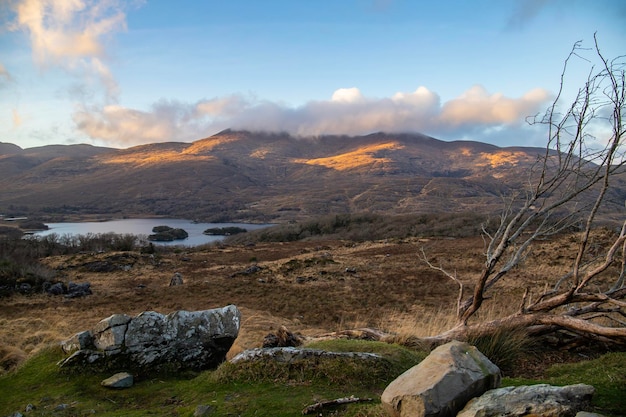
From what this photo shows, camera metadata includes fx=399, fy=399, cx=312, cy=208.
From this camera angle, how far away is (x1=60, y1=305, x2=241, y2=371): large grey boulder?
7.19 metres

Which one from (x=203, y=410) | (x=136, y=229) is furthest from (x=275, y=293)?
(x=136, y=229)

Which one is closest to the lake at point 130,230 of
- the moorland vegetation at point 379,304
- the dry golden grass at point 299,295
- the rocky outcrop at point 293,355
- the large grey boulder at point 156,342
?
the moorland vegetation at point 379,304

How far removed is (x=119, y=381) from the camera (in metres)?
6.54

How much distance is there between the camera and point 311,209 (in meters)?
144

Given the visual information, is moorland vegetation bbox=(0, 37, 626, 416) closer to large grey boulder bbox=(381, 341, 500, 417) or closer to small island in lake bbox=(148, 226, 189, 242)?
large grey boulder bbox=(381, 341, 500, 417)

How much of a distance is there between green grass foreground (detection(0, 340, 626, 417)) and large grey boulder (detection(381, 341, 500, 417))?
35 cm

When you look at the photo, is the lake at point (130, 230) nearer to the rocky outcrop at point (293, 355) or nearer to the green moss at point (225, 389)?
the green moss at point (225, 389)

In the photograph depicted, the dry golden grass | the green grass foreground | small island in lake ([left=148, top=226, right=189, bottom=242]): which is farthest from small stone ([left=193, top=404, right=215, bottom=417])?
small island in lake ([left=148, top=226, right=189, bottom=242])

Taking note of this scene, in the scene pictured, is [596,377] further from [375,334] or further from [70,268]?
[70,268]

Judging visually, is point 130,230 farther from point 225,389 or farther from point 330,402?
point 330,402

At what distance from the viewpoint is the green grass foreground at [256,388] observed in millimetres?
4625

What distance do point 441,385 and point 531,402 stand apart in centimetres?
74

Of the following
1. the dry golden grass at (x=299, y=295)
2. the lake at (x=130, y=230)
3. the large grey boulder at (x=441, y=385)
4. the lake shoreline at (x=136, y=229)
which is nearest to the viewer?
the large grey boulder at (x=441, y=385)

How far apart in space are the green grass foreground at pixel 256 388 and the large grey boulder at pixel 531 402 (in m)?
0.50
